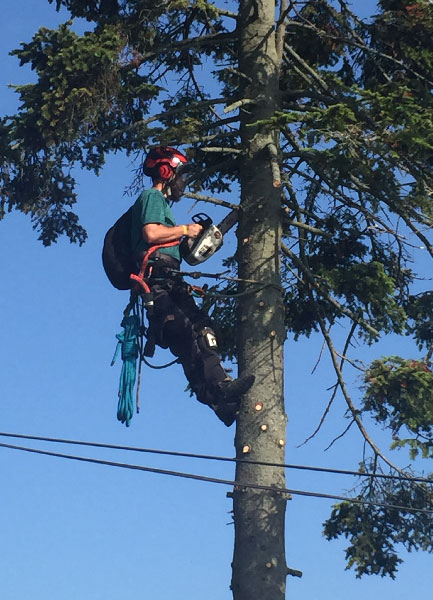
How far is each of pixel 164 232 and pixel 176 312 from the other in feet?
2.67

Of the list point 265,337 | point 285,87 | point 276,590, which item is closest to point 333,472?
point 276,590

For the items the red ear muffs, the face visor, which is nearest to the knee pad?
the face visor

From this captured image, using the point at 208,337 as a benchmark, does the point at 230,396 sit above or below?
below

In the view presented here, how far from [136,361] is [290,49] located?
403cm

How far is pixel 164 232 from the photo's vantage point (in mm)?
11602

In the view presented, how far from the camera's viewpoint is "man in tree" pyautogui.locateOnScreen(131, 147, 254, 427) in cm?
1138

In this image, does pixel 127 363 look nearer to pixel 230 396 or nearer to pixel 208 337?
pixel 208 337

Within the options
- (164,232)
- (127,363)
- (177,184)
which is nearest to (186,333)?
(127,363)

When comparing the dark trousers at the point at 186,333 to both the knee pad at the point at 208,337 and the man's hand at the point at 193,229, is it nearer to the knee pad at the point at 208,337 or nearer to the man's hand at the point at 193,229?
the knee pad at the point at 208,337

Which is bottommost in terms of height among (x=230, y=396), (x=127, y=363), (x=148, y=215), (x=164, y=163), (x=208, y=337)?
(x=230, y=396)

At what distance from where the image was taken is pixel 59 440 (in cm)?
1013

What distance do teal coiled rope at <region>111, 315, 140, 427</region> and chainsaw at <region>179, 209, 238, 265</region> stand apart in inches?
34.2

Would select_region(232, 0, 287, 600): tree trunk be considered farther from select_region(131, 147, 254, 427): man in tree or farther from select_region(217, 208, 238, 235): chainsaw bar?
select_region(131, 147, 254, 427): man in tree

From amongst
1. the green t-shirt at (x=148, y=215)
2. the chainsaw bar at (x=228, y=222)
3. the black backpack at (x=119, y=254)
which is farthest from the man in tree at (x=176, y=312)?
the chainsaw bar at (x=228, y=222)
